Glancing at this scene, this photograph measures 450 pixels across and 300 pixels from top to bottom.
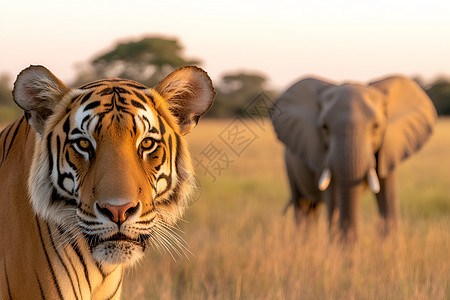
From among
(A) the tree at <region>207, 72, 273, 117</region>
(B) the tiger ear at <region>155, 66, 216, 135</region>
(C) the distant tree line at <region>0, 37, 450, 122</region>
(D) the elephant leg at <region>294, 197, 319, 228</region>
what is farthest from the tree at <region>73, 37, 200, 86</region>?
(B) the tiger ear at <region>155, 66, 216, 135</region>

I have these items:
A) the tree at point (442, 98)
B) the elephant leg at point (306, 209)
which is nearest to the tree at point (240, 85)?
the tree at point (442, 98)

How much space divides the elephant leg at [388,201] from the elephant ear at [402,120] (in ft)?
0.45

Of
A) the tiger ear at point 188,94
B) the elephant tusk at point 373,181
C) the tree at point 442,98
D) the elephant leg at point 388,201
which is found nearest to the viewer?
the tiger ear at point 188,94

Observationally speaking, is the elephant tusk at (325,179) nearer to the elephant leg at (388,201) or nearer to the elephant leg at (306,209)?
the elephant leg at (388,201)

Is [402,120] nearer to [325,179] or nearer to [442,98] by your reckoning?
[325,179]

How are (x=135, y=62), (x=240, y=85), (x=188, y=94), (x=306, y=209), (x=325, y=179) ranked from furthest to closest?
(x=240, y=85) < (x=135, y=62) < (x=306, y=209) < (x=325, y=179) < (x=188, y=94)

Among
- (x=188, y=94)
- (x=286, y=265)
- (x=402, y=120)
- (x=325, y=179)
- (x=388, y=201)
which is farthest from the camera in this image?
(x=402, y=120)

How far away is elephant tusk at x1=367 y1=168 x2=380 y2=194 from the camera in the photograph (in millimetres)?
5800

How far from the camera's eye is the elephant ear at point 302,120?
625 centimetres

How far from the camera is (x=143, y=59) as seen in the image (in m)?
24.3

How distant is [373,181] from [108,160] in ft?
13.8

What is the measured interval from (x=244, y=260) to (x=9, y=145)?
7.72ft

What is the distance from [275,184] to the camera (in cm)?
1059

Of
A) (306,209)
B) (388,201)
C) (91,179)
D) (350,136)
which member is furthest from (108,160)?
(306,209)
